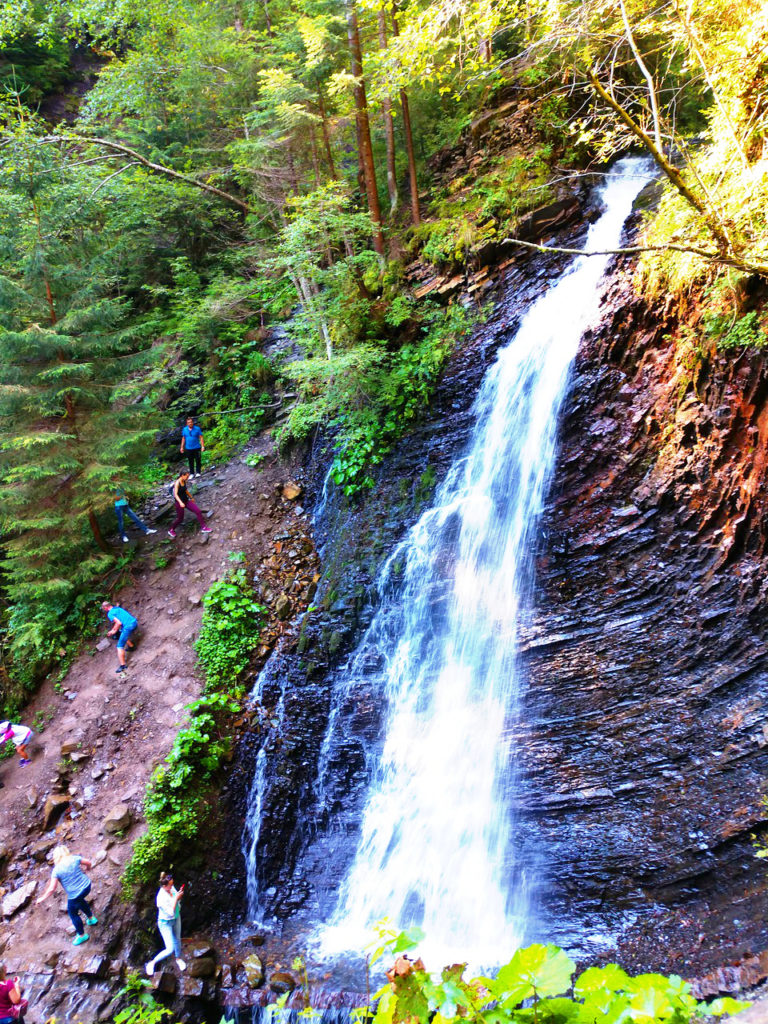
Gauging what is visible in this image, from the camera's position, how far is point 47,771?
7.99 metres

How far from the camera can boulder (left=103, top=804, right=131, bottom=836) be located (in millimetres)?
7000

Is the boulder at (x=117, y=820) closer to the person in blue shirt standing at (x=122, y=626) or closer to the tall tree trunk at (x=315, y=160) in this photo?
the person in blue shirt standing at (x=122, y=626)

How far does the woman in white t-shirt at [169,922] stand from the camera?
6.16 meters

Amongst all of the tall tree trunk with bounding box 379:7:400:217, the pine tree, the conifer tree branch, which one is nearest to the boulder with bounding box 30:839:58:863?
the pine tree

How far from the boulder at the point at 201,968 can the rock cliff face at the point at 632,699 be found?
2.90 feet

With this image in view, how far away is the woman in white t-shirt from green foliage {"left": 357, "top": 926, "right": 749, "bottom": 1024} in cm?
598

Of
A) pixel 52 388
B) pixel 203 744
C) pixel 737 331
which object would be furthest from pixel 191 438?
pixel 737 331

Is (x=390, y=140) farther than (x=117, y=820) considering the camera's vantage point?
Yes

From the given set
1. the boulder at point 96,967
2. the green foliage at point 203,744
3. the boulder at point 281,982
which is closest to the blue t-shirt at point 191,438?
the green foliage at point 203,744

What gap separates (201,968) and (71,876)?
5.92 feet

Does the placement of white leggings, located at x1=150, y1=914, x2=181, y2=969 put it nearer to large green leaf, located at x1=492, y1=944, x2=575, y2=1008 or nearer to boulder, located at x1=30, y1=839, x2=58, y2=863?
boulder, located at x1=30, y1=839, x2=58, y2=863

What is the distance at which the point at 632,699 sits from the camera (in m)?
5.93

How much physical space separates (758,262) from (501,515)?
426cm

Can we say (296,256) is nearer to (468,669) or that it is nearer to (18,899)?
(468,669)
